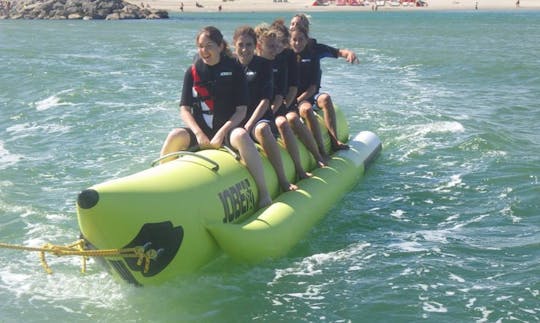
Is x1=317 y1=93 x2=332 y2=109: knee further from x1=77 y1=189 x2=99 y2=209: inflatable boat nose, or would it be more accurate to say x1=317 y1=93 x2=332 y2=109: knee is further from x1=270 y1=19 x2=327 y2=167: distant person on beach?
x1=77 y1=189 x2=99 y2=209: inflatable boat nose

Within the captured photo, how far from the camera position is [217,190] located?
4.41m

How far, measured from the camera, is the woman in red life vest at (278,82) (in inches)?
213

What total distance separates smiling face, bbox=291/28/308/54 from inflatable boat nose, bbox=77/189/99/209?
3150mm

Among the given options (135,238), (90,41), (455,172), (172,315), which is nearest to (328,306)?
(172,315)

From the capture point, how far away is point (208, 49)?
4844 mm

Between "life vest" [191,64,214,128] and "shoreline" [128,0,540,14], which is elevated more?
"shoreline" [128,0,540,14]

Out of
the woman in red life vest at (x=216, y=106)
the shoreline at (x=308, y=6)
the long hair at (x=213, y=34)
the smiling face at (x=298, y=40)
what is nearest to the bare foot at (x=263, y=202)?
the woman in red life vest at (x=216, y=106)

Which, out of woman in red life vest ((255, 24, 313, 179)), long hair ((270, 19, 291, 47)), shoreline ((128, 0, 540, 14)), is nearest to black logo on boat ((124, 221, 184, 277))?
woman in red life vest ((255, 24, 313, 179))

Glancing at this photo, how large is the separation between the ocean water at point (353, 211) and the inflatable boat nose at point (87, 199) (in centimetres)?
74

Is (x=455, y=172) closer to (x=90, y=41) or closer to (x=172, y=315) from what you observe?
(x=172, y=315)

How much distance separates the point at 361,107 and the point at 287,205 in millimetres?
5869

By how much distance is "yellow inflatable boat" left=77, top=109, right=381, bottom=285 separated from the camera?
3715mm

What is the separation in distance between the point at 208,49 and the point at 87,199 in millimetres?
1694

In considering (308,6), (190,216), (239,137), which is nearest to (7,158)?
(239,137)
